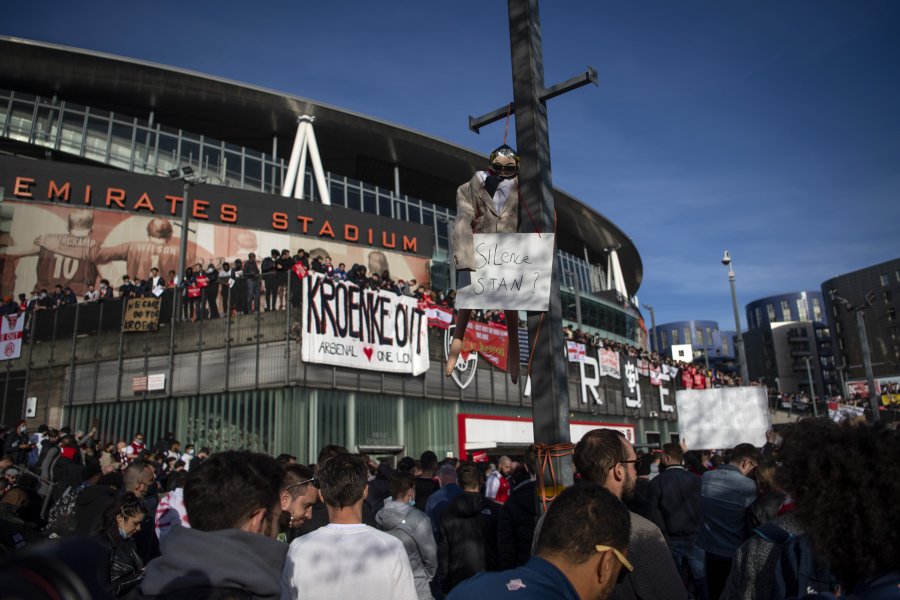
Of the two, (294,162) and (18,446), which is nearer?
(18,446)

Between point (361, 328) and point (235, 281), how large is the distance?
452cm

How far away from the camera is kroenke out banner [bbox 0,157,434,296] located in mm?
→ 32469

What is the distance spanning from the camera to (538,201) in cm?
464

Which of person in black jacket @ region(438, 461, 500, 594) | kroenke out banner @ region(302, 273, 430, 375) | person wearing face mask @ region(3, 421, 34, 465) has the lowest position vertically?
person in black jacket @ region(438, 461, 500, 594)

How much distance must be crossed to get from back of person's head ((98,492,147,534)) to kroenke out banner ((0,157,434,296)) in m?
27.1

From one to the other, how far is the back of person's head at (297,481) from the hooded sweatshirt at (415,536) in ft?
2.65

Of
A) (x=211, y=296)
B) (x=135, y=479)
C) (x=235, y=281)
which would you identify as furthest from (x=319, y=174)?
(x=135, y=479)

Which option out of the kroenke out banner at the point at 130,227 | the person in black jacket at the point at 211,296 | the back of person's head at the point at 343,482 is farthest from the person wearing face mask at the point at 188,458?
the back of person's head at the point at 343,482

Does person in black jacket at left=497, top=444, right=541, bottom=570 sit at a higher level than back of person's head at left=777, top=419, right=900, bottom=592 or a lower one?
lower

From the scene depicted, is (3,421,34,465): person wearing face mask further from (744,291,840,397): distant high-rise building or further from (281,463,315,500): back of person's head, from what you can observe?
(744,291,840,397): distant high-rise building

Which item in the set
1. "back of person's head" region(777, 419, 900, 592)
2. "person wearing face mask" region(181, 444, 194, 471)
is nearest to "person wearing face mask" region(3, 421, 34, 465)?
"person wearing face mask" region(181, 444, 194, 471)

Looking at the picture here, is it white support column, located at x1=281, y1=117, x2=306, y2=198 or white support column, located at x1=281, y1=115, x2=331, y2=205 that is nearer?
white support column, located at x1=281, y1=117, x2=306, y2=198

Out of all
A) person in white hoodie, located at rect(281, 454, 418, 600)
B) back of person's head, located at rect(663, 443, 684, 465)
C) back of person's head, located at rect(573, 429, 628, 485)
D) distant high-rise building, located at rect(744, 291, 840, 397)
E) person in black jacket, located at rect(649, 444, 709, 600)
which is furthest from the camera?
distant high-rise building, located at rect(744, 291, 840, 397)

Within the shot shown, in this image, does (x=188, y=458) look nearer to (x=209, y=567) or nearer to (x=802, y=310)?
(x=209, y=567)
